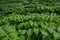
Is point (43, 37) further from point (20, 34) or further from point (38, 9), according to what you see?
point (38, 9)

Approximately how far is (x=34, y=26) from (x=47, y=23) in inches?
17.7

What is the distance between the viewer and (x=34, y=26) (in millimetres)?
4355

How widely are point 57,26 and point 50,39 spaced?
78 cm

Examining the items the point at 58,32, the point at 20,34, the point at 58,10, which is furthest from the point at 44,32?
the point at 58,10

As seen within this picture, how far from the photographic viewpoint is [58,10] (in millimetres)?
6945

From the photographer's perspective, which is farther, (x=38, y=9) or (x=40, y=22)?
(x=38, y=9)

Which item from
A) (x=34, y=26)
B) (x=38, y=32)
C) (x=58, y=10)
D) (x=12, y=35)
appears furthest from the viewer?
(x=58, y=10)

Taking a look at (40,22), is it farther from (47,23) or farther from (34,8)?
(34,8)

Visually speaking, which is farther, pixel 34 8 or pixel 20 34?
pixel 34 8

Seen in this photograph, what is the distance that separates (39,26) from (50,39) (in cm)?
71

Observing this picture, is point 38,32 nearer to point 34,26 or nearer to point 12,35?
point 34,26

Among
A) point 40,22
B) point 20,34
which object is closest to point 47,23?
point 40,22

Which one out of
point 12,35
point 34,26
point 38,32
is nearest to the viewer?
point 12,35

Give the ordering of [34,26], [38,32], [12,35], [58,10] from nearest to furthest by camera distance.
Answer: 1. [12,35]
2. [38,32]
3. [34,26]
4. [58,10]
